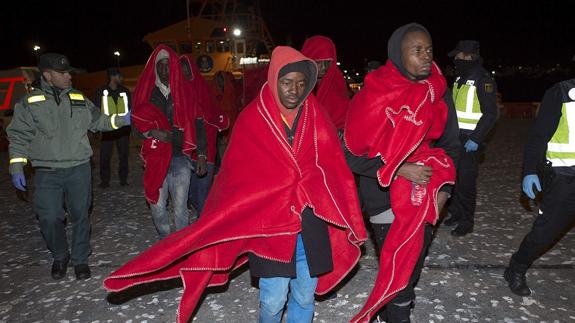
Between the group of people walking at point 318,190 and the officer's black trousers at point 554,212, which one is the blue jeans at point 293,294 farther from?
the officer's black trousers at point 554,212

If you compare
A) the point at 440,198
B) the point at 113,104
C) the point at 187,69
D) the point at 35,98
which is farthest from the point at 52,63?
the point at 113,104

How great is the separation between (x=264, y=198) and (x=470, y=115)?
13.5 feet

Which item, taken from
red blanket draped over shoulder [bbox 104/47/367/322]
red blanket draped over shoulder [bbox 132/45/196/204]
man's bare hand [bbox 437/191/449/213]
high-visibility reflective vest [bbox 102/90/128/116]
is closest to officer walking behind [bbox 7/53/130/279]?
red blanket draped over shoulder [bbox 132/45/196/204]

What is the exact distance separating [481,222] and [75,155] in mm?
5399

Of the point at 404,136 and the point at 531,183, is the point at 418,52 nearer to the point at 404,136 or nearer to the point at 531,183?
the point at 404,136

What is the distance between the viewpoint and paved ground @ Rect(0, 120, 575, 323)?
422cm

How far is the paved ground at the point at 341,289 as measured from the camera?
13.9 feet

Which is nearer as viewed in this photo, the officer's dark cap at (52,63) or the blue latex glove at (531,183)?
the blue latex glove at (531,183)

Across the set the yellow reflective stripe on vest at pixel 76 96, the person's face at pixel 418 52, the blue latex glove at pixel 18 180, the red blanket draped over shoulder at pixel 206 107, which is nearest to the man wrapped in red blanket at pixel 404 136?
the person's face at pixel 418 52

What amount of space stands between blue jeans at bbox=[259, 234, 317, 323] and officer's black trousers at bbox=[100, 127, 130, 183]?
295 inches

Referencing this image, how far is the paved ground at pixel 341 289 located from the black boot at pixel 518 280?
0.06m

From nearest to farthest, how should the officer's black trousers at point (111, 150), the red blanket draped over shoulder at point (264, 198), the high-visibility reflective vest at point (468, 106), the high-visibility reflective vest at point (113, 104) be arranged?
1. the red blanket draped over shoulder at point (264, 198)
2. the high-visibility reflective vest at point (468, 106)
3. the high-visibility reflective vest at point (113, 104)
4. the officer's black trousers at point (111, 150)

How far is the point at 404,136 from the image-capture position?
295cm

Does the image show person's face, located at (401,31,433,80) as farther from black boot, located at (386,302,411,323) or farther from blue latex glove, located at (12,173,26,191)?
blue latex glove, located at (12,173,26,191)
